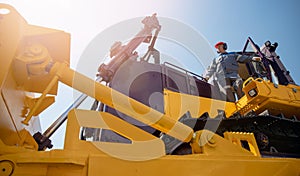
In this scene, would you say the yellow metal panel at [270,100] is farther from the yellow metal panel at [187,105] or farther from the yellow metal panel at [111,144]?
the yellow metal panel at [111,144]

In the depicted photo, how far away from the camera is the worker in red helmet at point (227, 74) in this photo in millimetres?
6227

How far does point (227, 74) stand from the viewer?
666cm

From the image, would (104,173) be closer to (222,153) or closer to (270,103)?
(222,153)

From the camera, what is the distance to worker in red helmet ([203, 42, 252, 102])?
6227 millimetres

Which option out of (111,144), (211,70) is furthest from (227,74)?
(111,144)

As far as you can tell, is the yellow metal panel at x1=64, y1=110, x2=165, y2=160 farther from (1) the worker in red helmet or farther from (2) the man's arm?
(2) the man's arm

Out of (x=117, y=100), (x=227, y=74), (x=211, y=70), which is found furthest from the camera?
(x=211, y=70)

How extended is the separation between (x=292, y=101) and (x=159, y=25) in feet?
11.6

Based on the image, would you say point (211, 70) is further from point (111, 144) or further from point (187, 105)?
point (111, 144)

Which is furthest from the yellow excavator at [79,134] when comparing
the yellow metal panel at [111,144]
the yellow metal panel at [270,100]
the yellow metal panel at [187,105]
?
the yellow metal panel at [270,100]

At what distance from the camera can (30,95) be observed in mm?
2516

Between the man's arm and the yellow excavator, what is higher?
the man's arm

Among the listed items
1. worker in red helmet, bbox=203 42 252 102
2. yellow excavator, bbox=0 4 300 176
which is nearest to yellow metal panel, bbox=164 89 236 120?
yellow excavator, bbox=0 4 300 176

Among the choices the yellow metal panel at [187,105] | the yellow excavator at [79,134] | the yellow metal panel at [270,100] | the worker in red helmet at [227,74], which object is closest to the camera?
the yellow excavator at [79,134]
